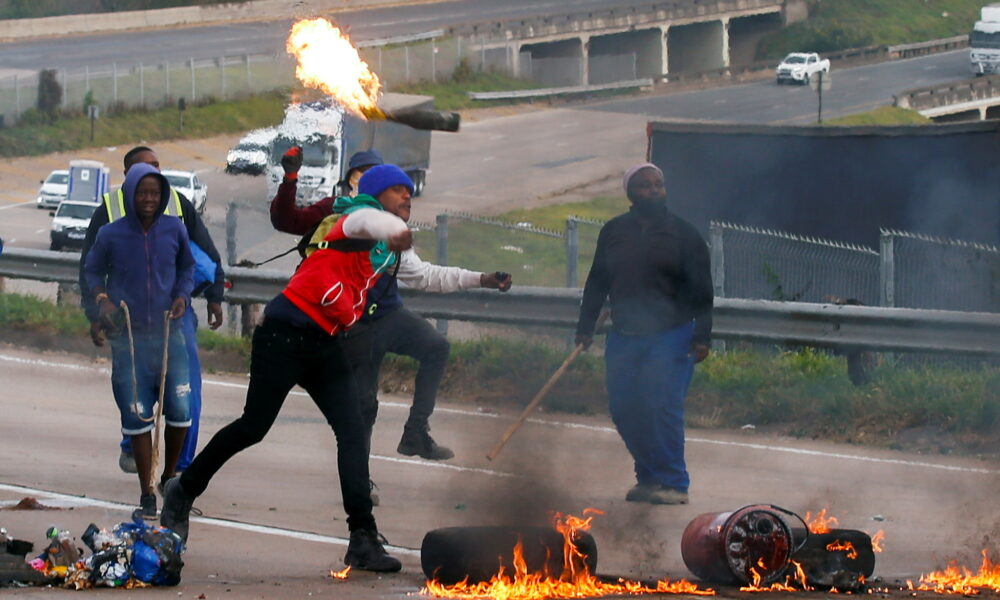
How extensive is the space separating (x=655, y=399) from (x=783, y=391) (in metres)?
2.69

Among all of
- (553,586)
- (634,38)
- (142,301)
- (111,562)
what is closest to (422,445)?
(142,301)

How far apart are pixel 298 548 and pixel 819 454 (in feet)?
12.8

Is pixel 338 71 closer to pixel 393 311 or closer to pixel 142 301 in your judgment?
pixel 393 311

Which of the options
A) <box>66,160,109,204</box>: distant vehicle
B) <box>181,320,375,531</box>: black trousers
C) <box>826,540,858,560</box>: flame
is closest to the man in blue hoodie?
<box>181,320,375,531</box>: black trousers

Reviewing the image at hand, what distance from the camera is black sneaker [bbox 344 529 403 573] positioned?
6816 mm

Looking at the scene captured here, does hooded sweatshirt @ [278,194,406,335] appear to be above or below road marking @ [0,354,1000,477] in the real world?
above

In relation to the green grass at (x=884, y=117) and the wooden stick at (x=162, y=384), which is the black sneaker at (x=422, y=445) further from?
the green grass at (x=884, y=117)

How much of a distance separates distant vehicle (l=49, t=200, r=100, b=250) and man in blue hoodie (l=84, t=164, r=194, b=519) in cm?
2281

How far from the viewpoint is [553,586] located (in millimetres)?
6387

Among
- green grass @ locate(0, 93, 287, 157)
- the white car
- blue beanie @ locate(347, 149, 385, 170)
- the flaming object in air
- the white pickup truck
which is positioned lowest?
the white car

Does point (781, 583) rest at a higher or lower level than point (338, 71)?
lower

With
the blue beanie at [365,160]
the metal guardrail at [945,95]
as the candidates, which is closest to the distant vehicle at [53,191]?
the metal guardrail at [945,95]

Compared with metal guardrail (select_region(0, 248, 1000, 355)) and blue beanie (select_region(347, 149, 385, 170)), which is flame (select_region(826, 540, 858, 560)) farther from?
metal guardrail (select_region(0, 248, 1000, 355))

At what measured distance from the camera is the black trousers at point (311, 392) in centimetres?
688
